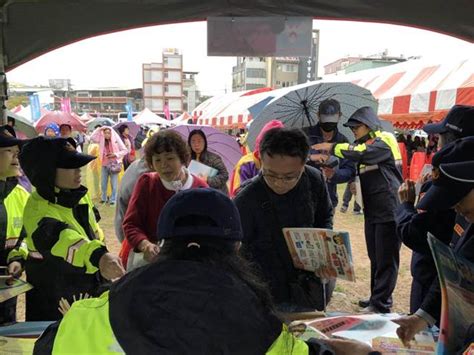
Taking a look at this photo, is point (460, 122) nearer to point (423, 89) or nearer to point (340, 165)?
point (340, 165)

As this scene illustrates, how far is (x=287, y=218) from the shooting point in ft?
5.90

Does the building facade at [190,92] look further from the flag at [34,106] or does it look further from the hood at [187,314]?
the hood at [187,314]

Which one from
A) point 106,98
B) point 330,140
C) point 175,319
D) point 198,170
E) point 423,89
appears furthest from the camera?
point 106,98

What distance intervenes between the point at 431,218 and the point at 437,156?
54 cm

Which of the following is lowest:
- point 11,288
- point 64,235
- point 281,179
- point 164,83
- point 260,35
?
point 11,288

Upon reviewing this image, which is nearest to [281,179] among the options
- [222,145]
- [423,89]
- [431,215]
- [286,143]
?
[286,143]

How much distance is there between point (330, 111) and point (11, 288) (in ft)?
9.09

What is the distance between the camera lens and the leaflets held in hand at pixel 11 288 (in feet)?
5.45

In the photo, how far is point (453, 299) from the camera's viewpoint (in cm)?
96

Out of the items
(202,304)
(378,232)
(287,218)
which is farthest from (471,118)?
(378,232)

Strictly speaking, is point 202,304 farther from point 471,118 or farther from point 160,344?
point 471,118

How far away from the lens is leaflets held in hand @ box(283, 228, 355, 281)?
164cm

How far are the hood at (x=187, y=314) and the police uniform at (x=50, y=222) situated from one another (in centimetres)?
107

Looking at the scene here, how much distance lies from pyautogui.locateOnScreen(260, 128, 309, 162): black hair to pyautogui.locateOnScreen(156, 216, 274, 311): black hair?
94 centimetres
